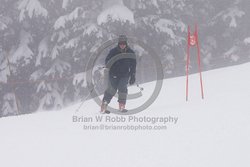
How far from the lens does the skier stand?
9.28m

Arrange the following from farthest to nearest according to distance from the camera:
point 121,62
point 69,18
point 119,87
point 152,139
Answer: point 69,18
point 119,87
point 121,62
point 152,139

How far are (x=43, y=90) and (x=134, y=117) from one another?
43.6 feet

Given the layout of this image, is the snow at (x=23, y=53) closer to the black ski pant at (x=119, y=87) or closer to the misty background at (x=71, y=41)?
the misty background at (x=71, y=41)

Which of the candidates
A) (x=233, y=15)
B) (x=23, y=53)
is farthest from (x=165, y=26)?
(x=23, y=53)

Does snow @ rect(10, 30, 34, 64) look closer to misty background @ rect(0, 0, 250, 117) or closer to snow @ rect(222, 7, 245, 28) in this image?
misty background @ rect(0, 0, 250, 117)

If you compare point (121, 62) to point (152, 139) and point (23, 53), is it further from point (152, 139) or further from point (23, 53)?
point (23, 53)

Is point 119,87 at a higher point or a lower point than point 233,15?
lower

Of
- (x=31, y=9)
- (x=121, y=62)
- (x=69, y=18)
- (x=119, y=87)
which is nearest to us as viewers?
(x=121, y=62)

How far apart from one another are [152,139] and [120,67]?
2901 mm

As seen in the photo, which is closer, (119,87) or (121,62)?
(121,62)

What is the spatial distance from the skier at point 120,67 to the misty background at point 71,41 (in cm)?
816

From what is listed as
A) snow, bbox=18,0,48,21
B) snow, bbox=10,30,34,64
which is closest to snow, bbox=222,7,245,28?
snow, bbox=18,0,48,21

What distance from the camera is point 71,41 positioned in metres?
19.4

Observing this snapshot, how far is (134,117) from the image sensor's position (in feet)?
28.9
